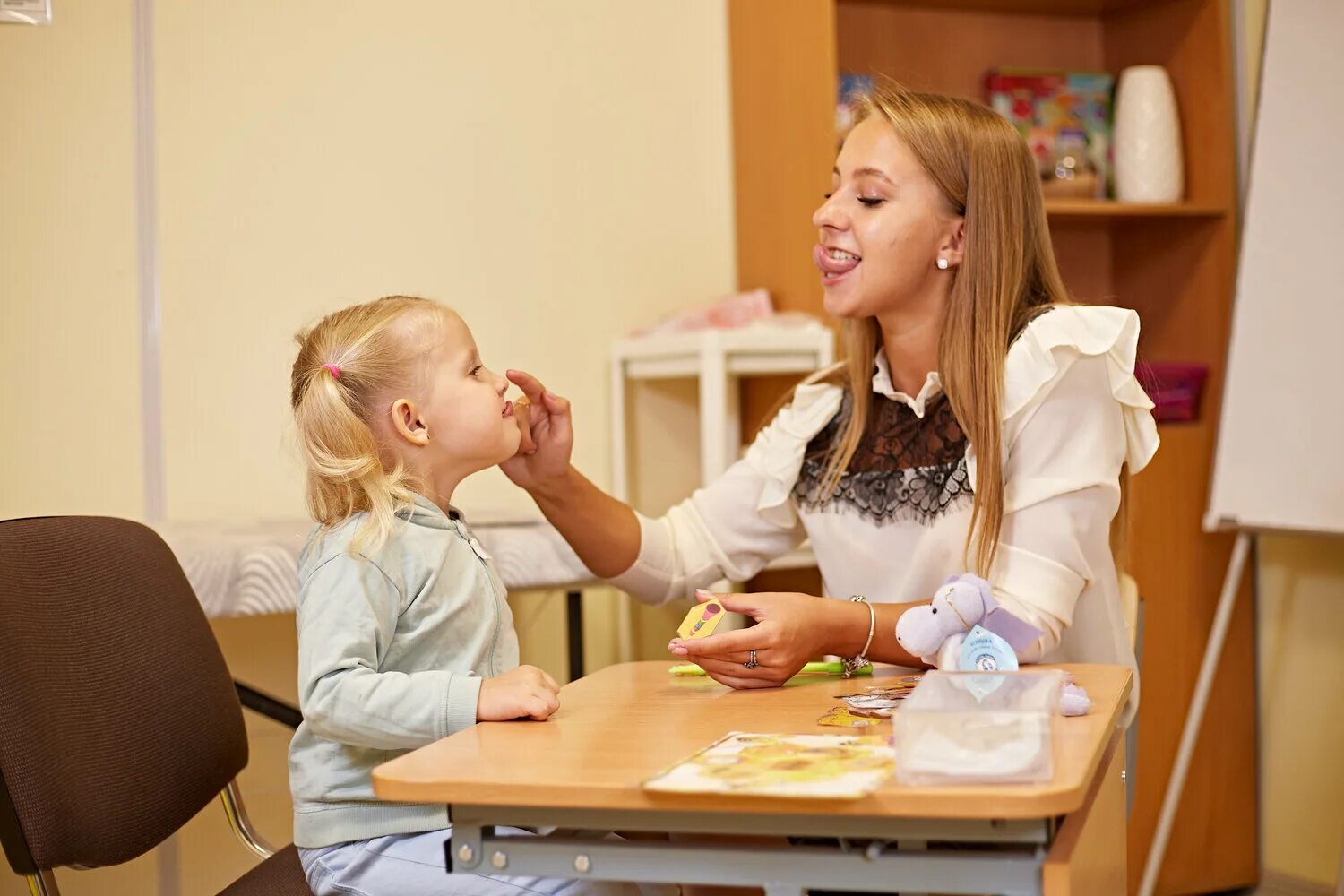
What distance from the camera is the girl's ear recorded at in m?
1.46

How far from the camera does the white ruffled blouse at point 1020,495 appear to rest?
1618 mm

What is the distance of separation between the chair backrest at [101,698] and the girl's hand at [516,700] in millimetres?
440

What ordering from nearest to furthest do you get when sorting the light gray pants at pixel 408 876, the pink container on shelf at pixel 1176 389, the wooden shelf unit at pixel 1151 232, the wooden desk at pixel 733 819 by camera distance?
the wooden desk at pixel 733 819, the light gray pants at pixel 408 876, the wooden shelf unit at pixel 1151 232, the pink container on shelf at pixel 1176 389

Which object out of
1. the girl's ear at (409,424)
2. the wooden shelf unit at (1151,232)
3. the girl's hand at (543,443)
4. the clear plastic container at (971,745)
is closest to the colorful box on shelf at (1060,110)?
the wooden shelf unit at (1151,232)

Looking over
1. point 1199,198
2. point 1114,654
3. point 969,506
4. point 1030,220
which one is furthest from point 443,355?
point 1199,198

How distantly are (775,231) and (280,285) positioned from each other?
0.97m

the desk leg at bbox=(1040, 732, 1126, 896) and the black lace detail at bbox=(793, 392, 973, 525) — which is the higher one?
the black lace detail at bbox=(793, 392, 973, 525)

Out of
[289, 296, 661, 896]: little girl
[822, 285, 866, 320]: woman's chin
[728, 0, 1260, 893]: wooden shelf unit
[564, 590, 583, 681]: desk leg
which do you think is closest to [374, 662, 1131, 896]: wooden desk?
[289, 296, 661, 896]: little girl

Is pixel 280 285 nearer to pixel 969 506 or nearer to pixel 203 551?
pixel 203 551

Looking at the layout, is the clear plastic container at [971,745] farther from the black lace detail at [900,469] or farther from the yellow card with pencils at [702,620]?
the black lace detail at [900,469]

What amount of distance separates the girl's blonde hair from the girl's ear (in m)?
0.02

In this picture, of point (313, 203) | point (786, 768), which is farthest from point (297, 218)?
point (786, 768)

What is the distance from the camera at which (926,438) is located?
177cm

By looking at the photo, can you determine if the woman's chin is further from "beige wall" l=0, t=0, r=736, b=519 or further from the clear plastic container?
"beige wall" l=0, t=0, r=736, b=519
